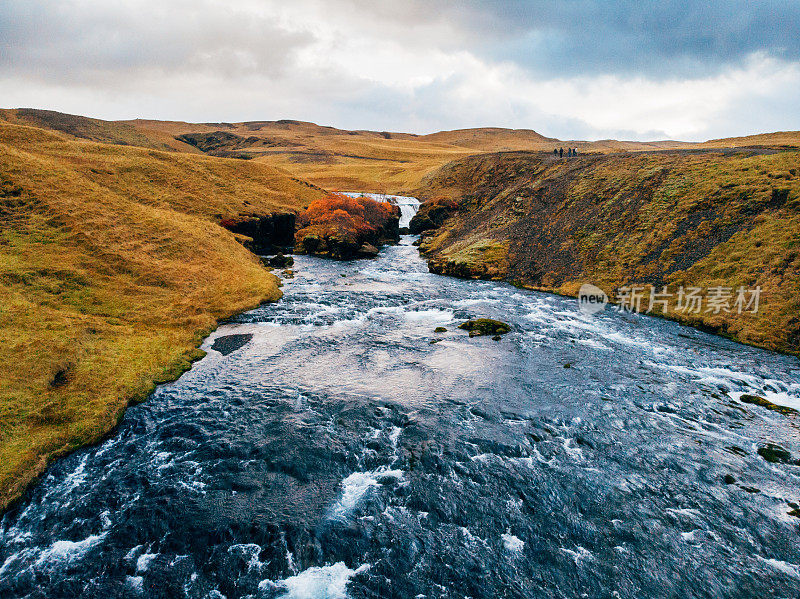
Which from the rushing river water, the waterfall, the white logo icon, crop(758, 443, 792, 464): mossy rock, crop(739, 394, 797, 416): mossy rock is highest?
the waterfall

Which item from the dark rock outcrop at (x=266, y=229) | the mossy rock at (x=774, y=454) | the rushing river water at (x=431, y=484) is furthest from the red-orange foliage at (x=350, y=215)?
the mossy rock at (x=774, y=454)

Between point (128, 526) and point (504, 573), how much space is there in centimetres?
1210

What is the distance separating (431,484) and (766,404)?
719 inches

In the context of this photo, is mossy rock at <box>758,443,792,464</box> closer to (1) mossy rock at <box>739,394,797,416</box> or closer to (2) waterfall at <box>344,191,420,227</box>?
(1) mossy rock at <box>739,394,797,416</box>

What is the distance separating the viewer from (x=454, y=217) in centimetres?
7194

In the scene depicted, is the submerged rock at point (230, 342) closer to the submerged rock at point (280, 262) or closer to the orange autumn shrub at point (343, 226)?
the submerged rock at point (280, 262)

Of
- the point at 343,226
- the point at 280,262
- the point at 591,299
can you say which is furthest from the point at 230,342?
the point at 343,226

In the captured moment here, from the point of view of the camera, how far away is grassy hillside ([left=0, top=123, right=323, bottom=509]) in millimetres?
16438

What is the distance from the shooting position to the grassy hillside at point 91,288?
1644 centimetres

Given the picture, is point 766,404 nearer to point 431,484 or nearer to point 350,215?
point 431,484

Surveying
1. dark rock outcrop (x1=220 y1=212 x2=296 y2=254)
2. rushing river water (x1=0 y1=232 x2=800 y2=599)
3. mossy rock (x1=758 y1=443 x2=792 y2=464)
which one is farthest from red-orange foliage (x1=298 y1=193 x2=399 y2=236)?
mossy rock (x1=758 y1=443 x2=792 y2=464)

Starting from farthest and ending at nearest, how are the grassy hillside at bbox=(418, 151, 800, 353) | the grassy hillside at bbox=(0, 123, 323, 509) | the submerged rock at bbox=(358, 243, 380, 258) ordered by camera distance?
the submerged rock at bbox=(358, 243, 380, 258)
the grassy hillside at bbox=(418, 151, 800, 353)
the grassy hillside at bbox=(0, 123, 323, 509)

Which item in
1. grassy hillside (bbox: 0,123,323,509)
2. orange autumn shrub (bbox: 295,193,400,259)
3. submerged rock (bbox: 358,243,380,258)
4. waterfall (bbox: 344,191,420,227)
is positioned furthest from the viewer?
waterfall (bbox: 344,191,420,227)

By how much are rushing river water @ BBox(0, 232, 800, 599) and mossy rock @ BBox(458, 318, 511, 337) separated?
3533 millimetres
